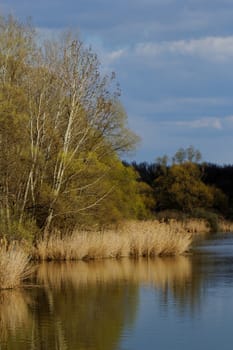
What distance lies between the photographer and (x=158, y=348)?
10922 mm

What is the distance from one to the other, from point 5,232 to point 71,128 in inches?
314

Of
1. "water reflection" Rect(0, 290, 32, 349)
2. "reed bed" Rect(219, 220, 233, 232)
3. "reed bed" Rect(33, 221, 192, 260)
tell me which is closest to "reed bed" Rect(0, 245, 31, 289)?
"water reflection" Rect(0, 290, 32, 349)

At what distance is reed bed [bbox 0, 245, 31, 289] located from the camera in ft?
53.3

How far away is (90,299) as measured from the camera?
1600 cm

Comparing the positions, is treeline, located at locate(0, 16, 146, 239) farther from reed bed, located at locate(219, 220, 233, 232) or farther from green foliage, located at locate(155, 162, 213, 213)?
green foliage, located at locate(155, 162, 213, 213)

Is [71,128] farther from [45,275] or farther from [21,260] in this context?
[21,260]

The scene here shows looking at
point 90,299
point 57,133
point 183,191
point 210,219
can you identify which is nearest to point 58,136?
point 57,133

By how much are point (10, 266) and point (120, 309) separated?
3299mm

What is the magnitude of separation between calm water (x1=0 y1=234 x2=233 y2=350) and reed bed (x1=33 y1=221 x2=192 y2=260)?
200 centimetres

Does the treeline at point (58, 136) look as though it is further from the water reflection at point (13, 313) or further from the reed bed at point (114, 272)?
the water reflection at point (13, 313)

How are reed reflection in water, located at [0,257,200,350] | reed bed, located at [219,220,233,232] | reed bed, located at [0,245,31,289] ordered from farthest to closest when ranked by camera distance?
reed bed, located at [219,220,233,232] → reed bed, located at [0,245,31,289] → reed reflection in water, located at [0,257,200,350]

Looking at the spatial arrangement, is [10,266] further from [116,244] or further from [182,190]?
[182,190]

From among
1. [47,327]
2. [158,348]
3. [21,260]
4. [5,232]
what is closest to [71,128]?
[5,232]

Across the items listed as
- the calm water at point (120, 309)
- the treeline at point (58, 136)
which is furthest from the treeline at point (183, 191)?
the calm water at point (120, 309)
